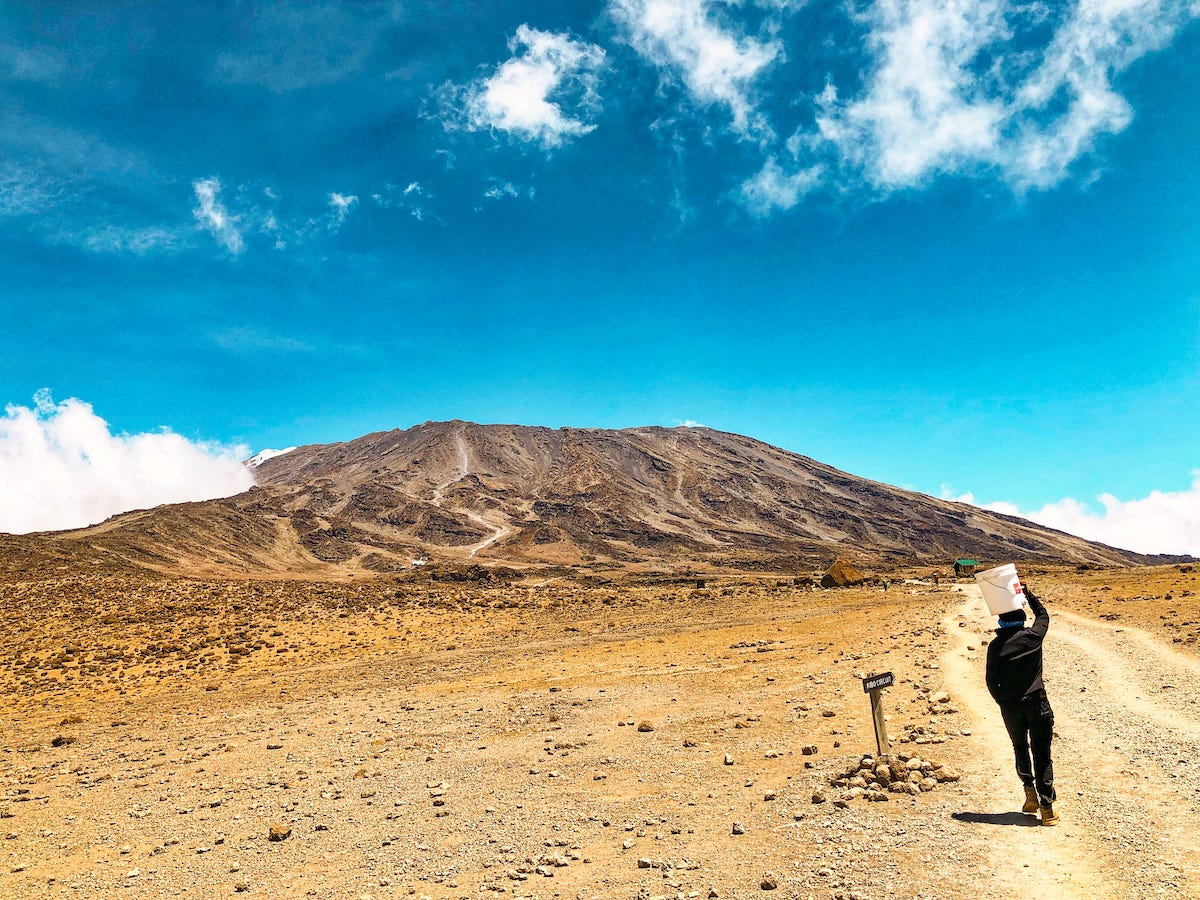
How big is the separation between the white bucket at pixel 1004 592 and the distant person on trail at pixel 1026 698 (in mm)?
104

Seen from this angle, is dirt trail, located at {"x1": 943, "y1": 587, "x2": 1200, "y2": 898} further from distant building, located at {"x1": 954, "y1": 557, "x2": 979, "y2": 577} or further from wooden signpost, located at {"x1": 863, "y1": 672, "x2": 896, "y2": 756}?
distant building, located at {"x1": 954, "y1": 557, "x2": 979, "y2": 577}

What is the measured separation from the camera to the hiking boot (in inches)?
318

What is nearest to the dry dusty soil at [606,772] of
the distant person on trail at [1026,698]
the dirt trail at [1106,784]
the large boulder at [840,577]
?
the dirt trail at [1106,784]

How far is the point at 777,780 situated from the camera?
35.9 feet

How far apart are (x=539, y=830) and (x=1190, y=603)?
36.1m

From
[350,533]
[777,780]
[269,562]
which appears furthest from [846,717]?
[350,533]

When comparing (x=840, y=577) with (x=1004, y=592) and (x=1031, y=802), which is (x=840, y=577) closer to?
(x=1031, y=802)

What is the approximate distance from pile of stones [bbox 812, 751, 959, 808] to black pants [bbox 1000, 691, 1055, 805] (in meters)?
1.78

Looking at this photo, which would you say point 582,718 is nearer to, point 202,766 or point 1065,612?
point 202,766

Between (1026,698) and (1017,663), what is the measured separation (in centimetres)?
43

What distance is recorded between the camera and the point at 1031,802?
809 cm

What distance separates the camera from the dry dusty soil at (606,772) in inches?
309

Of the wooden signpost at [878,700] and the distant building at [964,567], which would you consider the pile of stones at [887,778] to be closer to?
the wooden signpost at [878,700]

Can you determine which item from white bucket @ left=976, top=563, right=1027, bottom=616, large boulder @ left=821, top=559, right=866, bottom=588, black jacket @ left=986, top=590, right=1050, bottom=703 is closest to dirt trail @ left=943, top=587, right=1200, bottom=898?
black jacket @ left=986, top=590, right=1050, bottom=703
